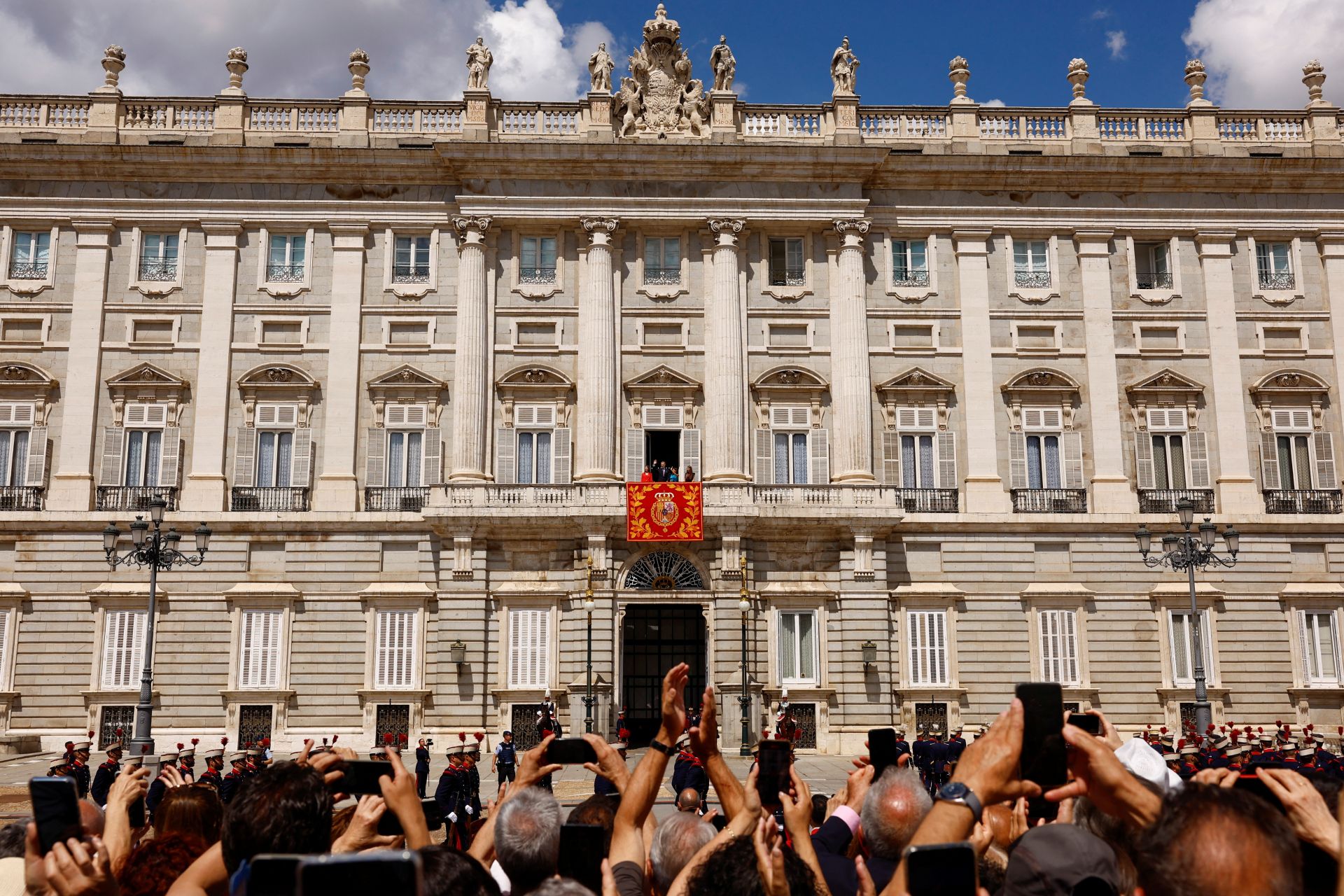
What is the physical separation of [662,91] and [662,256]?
5214mm

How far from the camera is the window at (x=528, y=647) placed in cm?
3130

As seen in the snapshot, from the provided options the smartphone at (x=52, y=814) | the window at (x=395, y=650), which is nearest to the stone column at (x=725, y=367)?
the window at (x=395, y=650)

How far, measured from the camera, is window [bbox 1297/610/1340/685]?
32312mm

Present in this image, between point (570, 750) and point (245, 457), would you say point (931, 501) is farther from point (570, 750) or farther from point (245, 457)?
point (570, 750)

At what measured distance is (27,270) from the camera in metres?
33.3

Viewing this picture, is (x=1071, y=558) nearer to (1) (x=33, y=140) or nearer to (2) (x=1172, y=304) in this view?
(2) (x=1172, y=304)

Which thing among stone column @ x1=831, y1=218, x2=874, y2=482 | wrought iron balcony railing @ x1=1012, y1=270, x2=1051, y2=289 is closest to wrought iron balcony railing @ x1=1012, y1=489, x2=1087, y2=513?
stone column @ x1=831, y1=218, x2=874, y2=482

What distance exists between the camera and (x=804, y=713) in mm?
31234

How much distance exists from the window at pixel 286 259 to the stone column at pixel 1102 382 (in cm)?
2431

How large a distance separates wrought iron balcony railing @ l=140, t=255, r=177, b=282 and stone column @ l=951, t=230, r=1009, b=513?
955 inches

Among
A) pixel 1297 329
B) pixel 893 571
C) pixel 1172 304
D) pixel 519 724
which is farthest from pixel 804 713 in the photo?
pixel 1297 329

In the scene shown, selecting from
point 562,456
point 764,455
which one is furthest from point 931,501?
point 562,456

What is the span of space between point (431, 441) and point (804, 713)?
13519 mm

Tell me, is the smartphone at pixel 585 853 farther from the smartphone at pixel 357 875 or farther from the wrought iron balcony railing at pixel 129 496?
the wrought iron balcony railing at pixel 129 496
